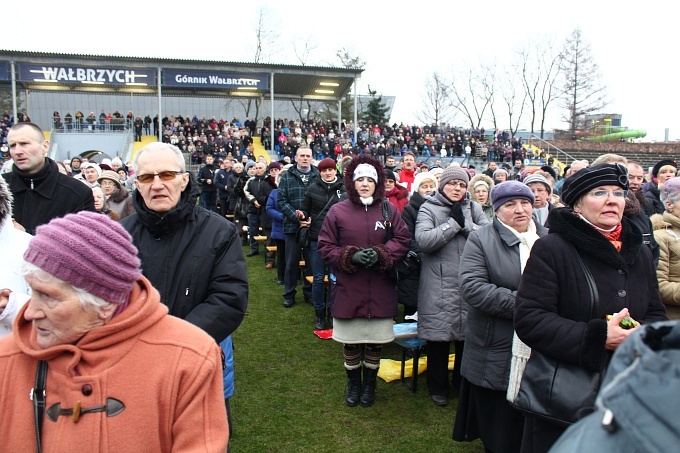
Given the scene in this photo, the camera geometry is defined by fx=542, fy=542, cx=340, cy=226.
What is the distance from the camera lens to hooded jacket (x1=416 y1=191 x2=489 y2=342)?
15.0 feet

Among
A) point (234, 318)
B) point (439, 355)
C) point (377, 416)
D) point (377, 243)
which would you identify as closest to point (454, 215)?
point (377, 243)

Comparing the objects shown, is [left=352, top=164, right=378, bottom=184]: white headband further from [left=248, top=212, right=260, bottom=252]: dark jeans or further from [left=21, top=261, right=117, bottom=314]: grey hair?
[left=248, top=212, right=260, bottom=252]: dark jeans

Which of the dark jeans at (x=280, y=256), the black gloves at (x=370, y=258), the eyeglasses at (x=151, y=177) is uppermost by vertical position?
the eyeglasses at (x=151, y=177)

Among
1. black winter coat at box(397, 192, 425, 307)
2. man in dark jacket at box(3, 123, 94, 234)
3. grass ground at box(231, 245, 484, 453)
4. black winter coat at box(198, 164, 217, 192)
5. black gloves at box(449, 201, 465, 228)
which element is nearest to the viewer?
man in dark jacket at box(3, 123, 94, 234)

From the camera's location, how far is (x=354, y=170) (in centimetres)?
479

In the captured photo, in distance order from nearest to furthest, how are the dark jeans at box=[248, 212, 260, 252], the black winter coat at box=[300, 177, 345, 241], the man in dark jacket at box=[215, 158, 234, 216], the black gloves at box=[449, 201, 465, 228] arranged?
1. the black gloves at box=[449, 201, 465, 228]
2. the black winter coat at box=[300, 177, 345, 241]
3. the dark jeans at box=[248, 212, 260, 252]
4. the man in dark jacket at box=[215, 158, 234, 216]

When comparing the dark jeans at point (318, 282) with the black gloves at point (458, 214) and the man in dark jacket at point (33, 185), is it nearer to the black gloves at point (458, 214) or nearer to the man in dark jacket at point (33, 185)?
the black gloves at point (458, 214)

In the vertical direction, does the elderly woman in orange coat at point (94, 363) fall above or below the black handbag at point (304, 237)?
above

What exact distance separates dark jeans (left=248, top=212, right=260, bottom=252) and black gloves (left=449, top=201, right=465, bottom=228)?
717 cm

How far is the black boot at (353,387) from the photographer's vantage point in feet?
15.5

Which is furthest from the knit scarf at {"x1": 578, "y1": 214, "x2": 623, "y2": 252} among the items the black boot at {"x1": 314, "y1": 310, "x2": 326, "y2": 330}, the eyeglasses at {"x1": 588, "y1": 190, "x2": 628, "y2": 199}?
the black boot at {"x1": 314, "y1": 310, "x2": 326, "y2": 330}

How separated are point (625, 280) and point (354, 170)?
270 cm

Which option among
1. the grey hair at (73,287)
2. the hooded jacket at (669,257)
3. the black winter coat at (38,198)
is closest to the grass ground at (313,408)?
the hooded jacket at (669,257)

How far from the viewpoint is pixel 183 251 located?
263 cm
